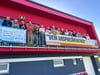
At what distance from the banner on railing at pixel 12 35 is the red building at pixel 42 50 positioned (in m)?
0.34

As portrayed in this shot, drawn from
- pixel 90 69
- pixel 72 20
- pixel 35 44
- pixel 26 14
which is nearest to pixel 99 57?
pixel 90 69

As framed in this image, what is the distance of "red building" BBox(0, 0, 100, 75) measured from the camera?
414 centimetres

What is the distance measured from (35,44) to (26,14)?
131 inches

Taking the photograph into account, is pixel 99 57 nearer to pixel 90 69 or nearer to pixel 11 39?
pixel 90 69

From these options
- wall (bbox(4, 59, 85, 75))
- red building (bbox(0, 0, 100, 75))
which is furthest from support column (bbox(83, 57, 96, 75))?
wall (bbox(4, 59, 85, 75))

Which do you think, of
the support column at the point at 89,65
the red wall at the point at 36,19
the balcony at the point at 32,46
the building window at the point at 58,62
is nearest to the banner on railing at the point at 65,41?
the balcony at the point at 32,46

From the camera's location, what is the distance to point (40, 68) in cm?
480

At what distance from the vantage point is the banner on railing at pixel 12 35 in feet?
12.2

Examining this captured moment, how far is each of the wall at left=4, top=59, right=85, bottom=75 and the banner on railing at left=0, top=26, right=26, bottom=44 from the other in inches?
50.8

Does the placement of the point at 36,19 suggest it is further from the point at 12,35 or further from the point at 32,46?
the point at 12,35

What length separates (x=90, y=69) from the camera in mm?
7922

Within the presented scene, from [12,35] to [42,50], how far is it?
6.12 ft

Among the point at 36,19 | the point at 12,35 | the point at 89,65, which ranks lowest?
the point at 89,65

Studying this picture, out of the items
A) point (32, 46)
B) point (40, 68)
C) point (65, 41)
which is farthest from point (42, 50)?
point (65, 41)
